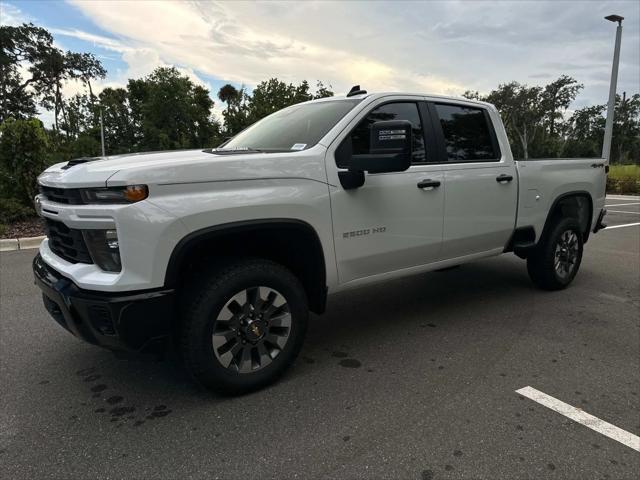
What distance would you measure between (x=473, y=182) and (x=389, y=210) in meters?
1.04

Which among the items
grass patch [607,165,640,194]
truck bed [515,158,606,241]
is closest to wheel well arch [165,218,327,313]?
truck bed [515,158,606,241]

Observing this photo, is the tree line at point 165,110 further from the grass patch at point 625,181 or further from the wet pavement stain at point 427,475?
the wet pavement stain at point 427,475

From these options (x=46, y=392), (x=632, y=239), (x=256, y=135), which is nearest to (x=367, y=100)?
(x=256, y=135)

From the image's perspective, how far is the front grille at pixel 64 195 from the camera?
8.32 ft

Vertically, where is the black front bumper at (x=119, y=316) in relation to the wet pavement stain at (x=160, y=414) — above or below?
above

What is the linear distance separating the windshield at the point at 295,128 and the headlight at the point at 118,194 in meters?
1.16

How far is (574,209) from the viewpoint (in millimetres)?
5211

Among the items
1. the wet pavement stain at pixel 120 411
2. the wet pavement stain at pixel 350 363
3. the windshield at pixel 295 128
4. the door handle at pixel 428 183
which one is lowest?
the wet pavement stain at pixel 350 363

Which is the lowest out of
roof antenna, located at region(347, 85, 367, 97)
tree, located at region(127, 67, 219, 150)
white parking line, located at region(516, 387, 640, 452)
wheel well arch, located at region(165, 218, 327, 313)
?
white parking line, located at region(516, 387, 640, 452)

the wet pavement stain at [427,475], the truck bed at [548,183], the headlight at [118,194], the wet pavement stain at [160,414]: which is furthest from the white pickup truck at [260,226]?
the wet pavement stain at [427,475]

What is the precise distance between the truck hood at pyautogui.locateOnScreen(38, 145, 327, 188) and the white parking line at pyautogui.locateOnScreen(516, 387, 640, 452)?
1.94m

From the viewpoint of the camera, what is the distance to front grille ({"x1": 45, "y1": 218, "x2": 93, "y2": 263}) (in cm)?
260

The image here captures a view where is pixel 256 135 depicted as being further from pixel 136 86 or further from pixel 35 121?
pixel 136 86

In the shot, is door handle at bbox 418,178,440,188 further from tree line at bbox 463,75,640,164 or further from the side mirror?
tree line at bbox 463,75,640,164
